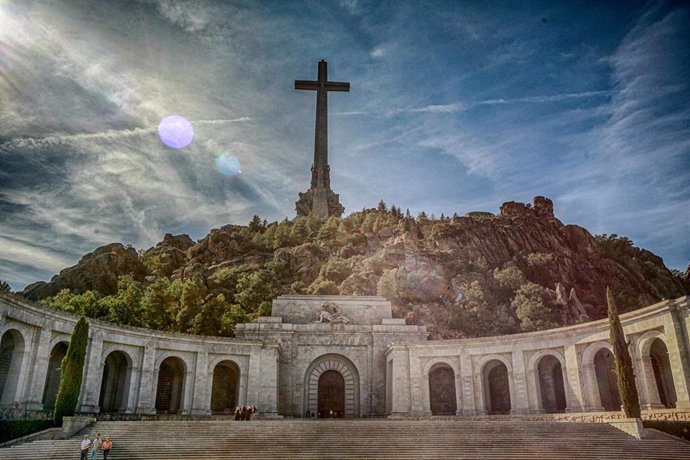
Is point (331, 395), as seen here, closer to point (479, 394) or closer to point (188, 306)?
point (479, 394)

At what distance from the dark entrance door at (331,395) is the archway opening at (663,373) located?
21771 millimetres

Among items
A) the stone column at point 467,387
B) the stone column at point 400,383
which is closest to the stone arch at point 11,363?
the stone column at point 400,383

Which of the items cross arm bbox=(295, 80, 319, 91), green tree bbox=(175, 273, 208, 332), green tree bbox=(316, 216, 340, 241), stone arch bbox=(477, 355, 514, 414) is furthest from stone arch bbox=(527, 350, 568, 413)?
cross arm bbox=(295, 80, 319, 91)

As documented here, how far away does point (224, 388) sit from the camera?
43.4 metres

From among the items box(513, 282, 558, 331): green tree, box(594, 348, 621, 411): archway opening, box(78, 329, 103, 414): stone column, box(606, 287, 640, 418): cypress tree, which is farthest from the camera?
box(513, 282, 558, 331): green tree

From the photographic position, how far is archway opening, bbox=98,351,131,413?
120ft

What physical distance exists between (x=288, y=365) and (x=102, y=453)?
66.0 feet

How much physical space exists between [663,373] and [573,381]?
4.97 m

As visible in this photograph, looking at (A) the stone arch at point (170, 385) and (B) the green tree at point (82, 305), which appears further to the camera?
(B) the green tree at point (82, 305)

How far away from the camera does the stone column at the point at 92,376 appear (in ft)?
103

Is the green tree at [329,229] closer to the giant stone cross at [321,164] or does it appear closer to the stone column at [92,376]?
the giant stone cross at [321,164]

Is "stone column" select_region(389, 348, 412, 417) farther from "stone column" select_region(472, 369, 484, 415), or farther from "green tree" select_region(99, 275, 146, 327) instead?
"green tree" select_region(99, 275, 146, 327)

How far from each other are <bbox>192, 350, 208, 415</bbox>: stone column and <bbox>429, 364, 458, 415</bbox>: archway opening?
54.8ft

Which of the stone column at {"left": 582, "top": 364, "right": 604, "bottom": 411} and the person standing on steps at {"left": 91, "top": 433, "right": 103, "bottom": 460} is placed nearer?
the person standing on steps at {"left": 91, "top": 433, "right": 103, "bottom": 460}
